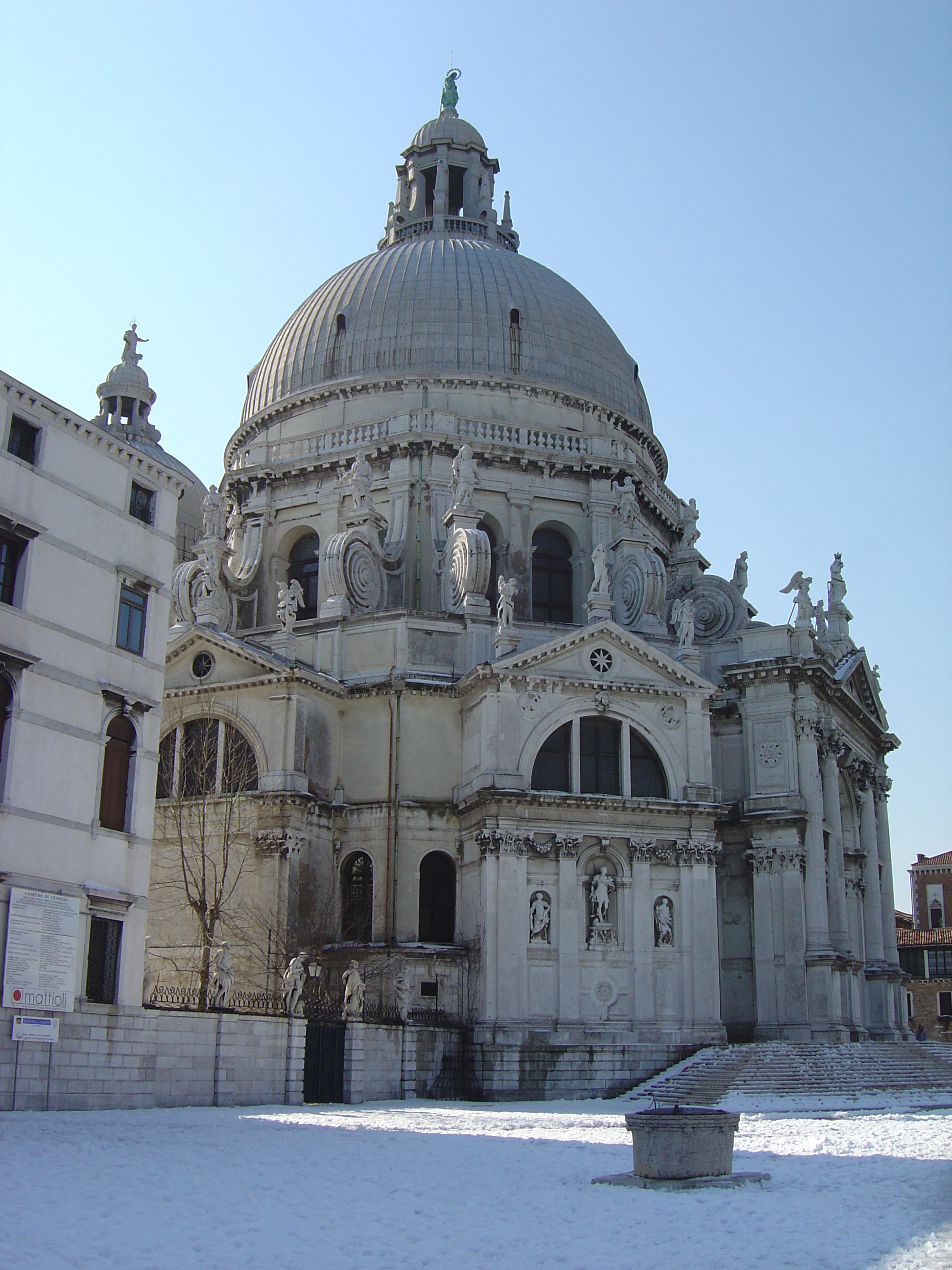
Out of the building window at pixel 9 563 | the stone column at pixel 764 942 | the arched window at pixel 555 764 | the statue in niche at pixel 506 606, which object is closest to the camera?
the building window at pixel 9 563

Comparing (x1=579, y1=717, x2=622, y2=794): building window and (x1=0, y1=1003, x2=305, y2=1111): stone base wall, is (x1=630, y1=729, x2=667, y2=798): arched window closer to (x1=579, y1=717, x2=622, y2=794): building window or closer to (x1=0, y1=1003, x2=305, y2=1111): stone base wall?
(x1=579, y1=717, x2=622, y2=794): building window

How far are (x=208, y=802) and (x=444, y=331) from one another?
20715mm

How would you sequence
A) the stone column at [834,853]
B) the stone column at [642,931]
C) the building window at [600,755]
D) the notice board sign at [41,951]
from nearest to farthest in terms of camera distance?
the notice board sign at [41,951] → the stone column at [642,931] → the building window at [600,755] → the stone column at [834,853]

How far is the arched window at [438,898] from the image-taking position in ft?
138

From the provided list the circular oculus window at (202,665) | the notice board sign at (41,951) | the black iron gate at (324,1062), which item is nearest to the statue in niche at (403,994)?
the black iron gate at (324,1062)

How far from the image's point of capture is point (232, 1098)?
2856 centimetres

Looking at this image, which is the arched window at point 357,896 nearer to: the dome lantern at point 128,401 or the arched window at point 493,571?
the arched window at point 493,571

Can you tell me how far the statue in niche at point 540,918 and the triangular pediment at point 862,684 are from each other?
47.1 ft

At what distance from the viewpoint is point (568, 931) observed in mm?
40250

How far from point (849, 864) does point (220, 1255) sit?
42.3m

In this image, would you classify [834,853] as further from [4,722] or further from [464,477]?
[4,722]

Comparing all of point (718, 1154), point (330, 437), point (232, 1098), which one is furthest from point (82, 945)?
point (330, 437)

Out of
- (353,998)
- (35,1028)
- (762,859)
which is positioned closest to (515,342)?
(762,859)

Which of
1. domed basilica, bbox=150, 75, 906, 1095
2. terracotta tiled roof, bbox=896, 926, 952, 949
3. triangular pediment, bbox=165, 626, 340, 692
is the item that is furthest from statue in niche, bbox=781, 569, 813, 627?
terracotta tiled roof, bbox=896, 926, 952, 949
